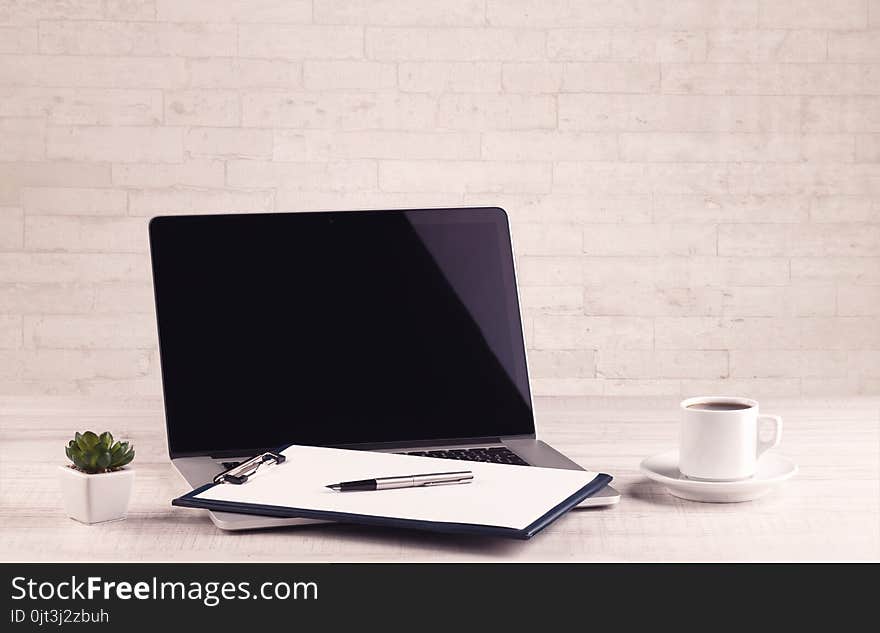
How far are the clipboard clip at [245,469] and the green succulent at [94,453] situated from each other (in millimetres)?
94

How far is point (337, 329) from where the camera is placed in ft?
4.36

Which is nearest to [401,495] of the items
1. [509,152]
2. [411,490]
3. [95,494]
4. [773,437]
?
[411,490]

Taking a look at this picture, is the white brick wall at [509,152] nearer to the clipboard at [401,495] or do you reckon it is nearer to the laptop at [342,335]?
the laptop at [342,335]

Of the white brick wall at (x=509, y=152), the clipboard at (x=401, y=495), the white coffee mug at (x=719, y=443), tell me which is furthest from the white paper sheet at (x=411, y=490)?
the white brick wall at (x=509, y=152)

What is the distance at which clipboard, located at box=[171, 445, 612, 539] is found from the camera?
944 millimetres

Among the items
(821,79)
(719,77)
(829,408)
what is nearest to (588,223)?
(719,77)

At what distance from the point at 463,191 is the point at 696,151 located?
728 mm

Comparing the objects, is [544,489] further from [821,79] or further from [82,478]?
[821,79]

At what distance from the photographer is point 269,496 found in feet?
3.32

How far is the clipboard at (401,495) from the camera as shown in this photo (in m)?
0.94

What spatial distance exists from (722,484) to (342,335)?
48 centimetres
